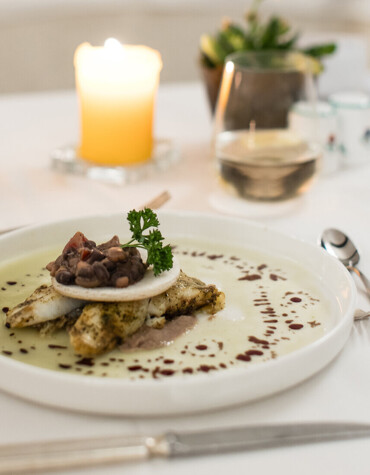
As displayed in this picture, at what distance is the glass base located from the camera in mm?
1517

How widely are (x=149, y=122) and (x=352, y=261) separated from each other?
718 millimetres

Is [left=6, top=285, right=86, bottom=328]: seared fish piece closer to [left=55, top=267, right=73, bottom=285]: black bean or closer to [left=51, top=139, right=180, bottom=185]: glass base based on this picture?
[left=55, top=267, right=73, bottom=285]: black bean

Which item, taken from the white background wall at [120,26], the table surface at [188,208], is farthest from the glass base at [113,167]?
the white background wall at [120,26]

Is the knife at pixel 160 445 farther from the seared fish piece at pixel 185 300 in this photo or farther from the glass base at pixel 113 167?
the glass base at pixel 113 167

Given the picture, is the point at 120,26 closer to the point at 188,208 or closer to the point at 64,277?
the point at 188,208

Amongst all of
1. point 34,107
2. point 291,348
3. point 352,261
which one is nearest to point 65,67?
point 34,107

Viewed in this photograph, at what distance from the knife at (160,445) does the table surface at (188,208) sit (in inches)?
0.5

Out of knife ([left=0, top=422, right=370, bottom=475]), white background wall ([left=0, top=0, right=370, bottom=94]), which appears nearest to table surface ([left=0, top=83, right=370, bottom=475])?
knife ([left=0, top=422, right=370, bottom=475])

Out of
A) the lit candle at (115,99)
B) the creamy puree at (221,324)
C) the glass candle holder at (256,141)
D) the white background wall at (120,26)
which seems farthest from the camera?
the white background wall at (120,26)

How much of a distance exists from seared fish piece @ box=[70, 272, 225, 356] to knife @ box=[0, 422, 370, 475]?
0.50 ft

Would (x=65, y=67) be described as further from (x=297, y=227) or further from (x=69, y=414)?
(x=69, y=414)

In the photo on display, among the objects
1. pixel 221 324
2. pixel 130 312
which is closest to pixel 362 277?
pixel 221 324

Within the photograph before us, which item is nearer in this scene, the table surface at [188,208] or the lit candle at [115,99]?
the table surface at [188,208]

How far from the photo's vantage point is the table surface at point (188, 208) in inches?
24.2
